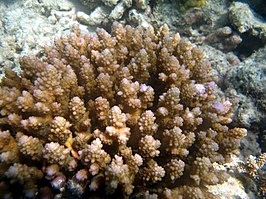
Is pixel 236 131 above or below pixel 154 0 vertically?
below

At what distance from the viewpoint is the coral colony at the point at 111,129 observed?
2.15m

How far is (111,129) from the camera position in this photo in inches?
87.7

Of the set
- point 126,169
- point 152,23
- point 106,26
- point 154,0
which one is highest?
point 154,0

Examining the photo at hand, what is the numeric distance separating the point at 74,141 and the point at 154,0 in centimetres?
339

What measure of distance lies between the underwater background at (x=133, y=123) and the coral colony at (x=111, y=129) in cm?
1

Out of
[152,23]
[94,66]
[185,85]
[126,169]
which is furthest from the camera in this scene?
[152,23]

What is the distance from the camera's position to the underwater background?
217 centimetres

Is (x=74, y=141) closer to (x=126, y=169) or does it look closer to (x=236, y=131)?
(x=126, y=169)

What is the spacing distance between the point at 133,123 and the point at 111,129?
13.0 inches

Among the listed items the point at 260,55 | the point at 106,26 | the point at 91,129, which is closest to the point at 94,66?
the point at 91,129

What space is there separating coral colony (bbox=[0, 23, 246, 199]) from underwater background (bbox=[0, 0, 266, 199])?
1cm

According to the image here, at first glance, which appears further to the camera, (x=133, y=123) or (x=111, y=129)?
(x=133, y=123)

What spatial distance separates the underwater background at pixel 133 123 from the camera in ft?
7.13

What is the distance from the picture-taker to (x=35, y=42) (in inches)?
187
